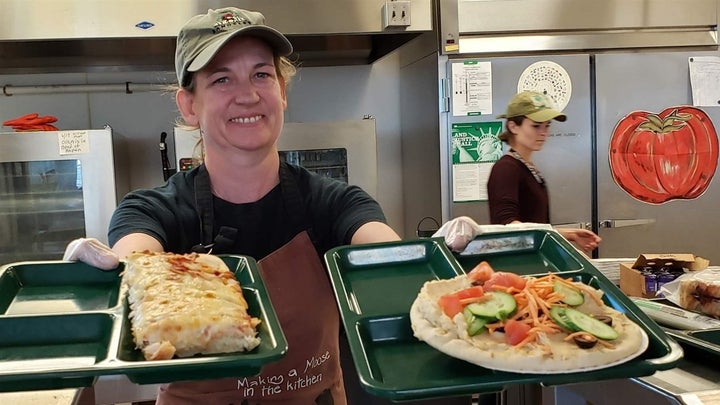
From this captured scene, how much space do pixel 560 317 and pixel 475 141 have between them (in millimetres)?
2262

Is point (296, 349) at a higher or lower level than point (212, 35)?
lower

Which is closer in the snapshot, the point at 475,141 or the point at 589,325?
the point at 589,325

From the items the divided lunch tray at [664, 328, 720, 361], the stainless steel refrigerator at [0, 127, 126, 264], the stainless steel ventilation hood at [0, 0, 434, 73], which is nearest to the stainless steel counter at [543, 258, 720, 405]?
the divided lunch tray at [664, 328, 720, 361]

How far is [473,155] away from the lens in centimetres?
328

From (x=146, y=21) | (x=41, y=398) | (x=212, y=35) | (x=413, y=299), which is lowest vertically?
(x=41, y=398)

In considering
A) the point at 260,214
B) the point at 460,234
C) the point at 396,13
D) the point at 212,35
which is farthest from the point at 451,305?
the point at 396,13

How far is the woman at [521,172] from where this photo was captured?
2.74 metres

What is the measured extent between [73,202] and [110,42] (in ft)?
2.82

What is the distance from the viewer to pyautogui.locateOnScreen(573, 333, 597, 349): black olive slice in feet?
3.23

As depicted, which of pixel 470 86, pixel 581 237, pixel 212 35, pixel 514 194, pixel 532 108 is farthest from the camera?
pixel 470 86

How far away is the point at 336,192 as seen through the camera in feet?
5.66

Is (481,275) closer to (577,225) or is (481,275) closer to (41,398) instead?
(41,398)

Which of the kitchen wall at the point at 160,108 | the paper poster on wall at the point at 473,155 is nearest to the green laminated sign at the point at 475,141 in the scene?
the paper poster on wall at the point at 473,155

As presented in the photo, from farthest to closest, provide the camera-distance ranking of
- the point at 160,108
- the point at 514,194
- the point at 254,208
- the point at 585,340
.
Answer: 1. the point at 160,108
2. the point at 514,194
3. the point at 254,208
4. the point at 585,340
